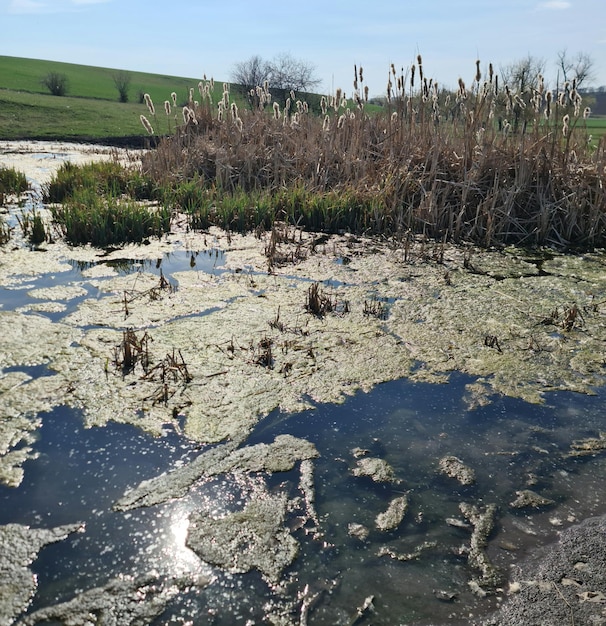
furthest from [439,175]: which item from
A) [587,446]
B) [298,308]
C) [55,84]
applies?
[55,84]

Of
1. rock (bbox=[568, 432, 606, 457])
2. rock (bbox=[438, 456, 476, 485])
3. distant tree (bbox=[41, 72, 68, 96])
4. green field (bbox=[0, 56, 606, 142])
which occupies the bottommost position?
rock (bbox=[438, 456, 476, 485])

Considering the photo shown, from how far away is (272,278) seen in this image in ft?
13.2

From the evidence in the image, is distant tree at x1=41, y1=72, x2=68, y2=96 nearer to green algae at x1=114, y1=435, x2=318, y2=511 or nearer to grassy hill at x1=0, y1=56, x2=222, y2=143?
grassy hill at x1=0, y1=56, x2=222, y2=143

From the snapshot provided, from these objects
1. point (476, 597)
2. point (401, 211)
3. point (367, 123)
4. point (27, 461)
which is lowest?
point (476, 597)

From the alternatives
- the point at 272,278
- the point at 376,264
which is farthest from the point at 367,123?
the point at 272,278

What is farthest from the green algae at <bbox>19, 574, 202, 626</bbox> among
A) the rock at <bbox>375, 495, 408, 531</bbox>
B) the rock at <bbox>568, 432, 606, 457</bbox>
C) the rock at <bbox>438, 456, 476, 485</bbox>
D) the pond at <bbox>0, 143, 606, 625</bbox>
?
the rock at <bbox>568, 432, 606, 457</bbox>

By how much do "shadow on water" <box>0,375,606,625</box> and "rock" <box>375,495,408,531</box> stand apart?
22 mm

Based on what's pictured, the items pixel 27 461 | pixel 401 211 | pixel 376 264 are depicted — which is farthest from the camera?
pixel 401 211

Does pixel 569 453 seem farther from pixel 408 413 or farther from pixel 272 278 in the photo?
pixel 272 278

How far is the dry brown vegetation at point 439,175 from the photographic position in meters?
5.04

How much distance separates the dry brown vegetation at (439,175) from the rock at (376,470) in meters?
3.41

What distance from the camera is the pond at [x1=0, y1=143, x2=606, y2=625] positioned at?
1.45 m

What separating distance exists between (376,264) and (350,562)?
10.1 ft

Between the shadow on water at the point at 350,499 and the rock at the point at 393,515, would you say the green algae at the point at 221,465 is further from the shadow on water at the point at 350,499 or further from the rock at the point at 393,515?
the rock at the point at 393,515
